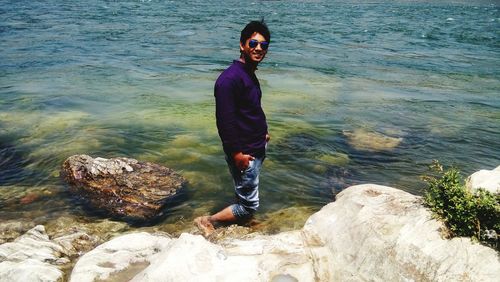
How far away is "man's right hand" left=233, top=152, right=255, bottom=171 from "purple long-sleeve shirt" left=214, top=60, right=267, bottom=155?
60 mm

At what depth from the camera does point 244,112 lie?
4957 millimetres

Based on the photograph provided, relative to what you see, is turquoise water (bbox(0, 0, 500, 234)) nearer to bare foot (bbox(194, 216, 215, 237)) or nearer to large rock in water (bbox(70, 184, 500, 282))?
bare foot (bbox(194, 216, 215, 237))

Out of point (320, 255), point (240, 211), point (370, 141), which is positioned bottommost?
point (370, 141)

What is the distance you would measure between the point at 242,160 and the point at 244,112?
1.88 ft

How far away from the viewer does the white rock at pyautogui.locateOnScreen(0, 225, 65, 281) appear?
167 inches

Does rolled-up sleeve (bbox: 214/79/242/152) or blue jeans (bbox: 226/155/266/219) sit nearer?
rolled-up sleeve (bbox: 214/79/242/152)

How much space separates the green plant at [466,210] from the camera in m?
3.54

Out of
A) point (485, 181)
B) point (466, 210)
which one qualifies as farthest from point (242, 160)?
point (485, 181)

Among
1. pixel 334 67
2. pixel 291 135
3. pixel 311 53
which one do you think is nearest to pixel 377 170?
pixel 291 135

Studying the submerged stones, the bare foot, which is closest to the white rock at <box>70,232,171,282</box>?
the bare foot

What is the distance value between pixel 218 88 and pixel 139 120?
293 inches

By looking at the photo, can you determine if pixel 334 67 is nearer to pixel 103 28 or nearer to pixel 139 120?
pixel 139 120

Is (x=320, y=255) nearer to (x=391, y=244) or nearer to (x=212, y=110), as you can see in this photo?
(x=391, y=244)

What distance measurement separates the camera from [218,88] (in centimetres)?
472
